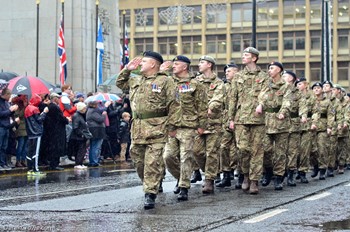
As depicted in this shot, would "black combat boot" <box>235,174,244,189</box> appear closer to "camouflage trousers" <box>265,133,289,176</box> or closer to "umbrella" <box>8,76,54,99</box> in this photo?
"camouflage trousers" <box>265,133,289,176</box>

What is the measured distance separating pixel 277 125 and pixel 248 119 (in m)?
1.32

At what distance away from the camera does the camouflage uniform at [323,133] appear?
17.3 metres

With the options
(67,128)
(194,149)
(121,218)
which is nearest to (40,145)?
(67,128)

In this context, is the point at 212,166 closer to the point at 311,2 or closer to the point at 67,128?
the point at 67,128

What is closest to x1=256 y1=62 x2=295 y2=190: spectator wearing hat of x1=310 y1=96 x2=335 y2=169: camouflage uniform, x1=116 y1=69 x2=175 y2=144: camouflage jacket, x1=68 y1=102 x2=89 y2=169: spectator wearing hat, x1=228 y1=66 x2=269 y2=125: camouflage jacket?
x1=228 y1=66 x2=269 y2=125: camouflage jacket

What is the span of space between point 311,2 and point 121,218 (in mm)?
72495

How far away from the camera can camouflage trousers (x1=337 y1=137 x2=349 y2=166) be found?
19.5 metres

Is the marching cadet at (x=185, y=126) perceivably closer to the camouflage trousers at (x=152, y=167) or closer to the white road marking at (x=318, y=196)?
the camouflage trousers at (x=152, y=167)

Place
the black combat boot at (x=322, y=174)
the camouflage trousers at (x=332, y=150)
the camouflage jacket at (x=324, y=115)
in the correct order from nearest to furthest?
the black combat boot at (x=322, y=174), the camouflage jacket at (x=324, y=115), the camouflage trousers at (x=332, y=150)

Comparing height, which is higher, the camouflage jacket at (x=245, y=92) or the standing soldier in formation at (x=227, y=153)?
the camouflage jacket at (x=245, y=92)

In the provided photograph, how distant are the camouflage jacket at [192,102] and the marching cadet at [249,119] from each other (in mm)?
607

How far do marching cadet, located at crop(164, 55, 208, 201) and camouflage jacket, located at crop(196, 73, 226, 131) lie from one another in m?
0.23

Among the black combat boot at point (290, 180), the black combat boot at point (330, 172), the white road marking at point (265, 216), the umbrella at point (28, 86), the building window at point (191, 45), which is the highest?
the building window at point (191, 45)

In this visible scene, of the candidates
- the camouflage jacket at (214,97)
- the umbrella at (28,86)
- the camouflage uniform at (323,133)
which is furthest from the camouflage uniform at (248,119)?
the umbrella at (28,86)
